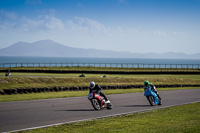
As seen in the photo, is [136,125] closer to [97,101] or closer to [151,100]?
[97,101]

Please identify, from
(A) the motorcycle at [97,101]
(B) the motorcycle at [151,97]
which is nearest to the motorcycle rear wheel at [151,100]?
(B) the motorcycle at [151,97]

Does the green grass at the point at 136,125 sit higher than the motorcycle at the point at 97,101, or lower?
lower

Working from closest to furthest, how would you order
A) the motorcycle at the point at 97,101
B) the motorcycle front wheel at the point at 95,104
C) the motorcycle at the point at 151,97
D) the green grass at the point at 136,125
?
the green grass at the point at 136,125 → the motorcycle at the point at 97,101 → the motorcycle front wheel at the point at 95,104 → the motorcycle at the point at 151,97

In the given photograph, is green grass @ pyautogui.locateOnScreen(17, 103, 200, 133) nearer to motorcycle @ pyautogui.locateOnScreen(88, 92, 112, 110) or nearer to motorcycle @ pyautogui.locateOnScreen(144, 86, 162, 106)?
motorcycle @ pyautogui.locateOnScreen(88, 92, 112, 110)

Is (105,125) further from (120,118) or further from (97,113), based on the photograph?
(97,113)

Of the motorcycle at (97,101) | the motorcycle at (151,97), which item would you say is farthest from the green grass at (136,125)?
the motorcycle at (151,97)

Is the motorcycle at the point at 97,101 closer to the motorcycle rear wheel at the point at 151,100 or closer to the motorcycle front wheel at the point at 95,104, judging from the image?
the motorcycle front wheel at the point at 95,104

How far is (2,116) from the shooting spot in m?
12.2

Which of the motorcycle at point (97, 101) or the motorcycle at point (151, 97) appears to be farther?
the motorcycle at point (151, 97)

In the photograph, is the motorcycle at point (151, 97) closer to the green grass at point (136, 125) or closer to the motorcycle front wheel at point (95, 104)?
the motorcycle front wheel at point (95, 104)

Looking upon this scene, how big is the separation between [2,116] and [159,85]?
25318 mm

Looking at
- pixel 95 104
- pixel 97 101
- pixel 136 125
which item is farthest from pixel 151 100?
pixel 136 125

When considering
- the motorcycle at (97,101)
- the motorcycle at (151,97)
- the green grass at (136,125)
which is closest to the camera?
the green grass at (136,125)

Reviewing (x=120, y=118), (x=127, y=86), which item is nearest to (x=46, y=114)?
(x=120, y=118)
